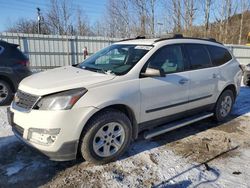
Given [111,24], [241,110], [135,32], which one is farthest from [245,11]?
[241,110]

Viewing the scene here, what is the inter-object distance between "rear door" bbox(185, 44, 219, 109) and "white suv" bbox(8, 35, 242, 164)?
0.06ft

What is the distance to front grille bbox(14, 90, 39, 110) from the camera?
3210mm

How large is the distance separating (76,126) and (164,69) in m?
1.76

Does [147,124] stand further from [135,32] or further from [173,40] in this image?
[135,32]

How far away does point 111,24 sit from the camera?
29812mm

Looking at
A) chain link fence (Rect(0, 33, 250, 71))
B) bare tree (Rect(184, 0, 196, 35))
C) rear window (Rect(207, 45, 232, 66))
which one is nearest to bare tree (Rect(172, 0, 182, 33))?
bare tree (Rect(184, 0, 196, 35))

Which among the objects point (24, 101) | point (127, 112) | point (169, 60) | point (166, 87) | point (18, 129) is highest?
point (169, 60)

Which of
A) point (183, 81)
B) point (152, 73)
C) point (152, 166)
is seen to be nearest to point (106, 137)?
point (152, 166)

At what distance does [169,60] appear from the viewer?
423 centimetres

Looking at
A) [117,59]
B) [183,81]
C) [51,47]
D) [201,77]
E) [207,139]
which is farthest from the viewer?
[51,47]

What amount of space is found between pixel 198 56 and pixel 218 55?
2.50 feet

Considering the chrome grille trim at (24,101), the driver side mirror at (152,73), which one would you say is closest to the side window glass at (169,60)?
the driver side mirror at (152,73)

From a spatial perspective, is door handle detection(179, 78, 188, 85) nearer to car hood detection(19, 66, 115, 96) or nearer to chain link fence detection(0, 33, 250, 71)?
car hood detection(19, 66, 115, 96)

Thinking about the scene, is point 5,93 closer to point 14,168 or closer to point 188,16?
point 14,168
